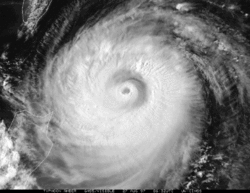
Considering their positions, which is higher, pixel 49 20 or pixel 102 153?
pixel 49 20

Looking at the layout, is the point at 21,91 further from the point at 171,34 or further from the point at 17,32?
the point at 171,34

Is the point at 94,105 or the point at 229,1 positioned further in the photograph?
the point at 94,105

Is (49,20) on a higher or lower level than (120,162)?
higher

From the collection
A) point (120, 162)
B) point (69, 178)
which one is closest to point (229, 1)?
point (120, 162)

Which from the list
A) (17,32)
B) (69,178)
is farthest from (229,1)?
(69,178)

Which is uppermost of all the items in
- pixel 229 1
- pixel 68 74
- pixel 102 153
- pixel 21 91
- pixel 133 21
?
pixel 229 1

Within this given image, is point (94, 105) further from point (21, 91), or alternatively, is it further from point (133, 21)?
point (133, 21)

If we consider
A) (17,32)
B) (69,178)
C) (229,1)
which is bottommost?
(69,178)
